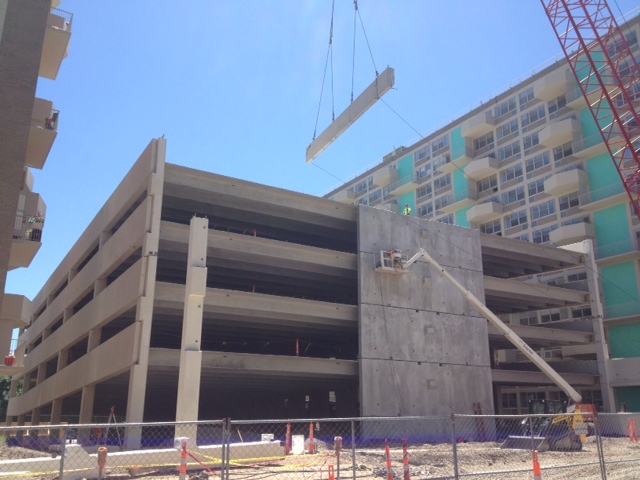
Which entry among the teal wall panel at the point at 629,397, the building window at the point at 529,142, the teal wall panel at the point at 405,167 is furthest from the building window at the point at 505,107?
the teal wall panel at the point at 629,397

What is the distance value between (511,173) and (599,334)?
72.4 feet

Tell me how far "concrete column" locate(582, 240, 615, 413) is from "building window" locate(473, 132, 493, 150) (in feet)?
69.5

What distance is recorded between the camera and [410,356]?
1431 inches

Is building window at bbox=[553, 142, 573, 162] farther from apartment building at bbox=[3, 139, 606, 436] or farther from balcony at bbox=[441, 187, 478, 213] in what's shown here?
apartment building at bbox=[3, 139, 606, 436]

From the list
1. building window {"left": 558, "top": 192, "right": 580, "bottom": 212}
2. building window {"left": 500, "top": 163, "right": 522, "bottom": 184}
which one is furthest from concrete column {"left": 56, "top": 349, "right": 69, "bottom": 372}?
building window {"left": 500, "top": 163, "right": 522, "bottom": 184}

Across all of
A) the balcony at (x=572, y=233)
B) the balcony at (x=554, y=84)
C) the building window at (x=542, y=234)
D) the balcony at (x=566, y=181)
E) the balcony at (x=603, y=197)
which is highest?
the balcony at (x=554, y=84)

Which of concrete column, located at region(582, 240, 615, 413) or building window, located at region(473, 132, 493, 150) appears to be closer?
concrete column, located at region(582, 240, 615, 413)

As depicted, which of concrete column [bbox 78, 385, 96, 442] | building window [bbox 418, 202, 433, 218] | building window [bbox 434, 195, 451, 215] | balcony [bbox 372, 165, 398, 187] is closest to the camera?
concrete column [bbox 78, 385, 96, 442]

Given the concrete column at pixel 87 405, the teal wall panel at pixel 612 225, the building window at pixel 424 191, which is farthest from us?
the building window at pixel 424 191

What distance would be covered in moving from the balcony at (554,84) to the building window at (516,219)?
11228mm

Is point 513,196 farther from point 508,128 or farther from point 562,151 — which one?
point 508,128

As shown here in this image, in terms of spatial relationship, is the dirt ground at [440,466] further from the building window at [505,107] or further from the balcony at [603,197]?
the building window at [505,107]

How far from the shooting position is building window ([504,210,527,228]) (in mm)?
59562

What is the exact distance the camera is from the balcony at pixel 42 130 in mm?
28594
